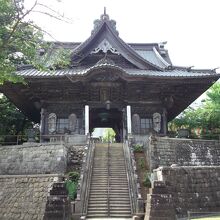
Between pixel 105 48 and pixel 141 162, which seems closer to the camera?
pixel 141 162

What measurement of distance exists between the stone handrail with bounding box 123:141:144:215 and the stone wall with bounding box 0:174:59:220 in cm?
343

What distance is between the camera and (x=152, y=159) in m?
18.0

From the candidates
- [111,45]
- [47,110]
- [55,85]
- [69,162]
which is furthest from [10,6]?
[111,45]

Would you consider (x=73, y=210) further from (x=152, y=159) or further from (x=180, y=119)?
(x=180, y=119)

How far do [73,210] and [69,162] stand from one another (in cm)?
485

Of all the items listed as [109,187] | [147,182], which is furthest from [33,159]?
[147,182]

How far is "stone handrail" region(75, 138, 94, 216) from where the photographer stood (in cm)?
1427

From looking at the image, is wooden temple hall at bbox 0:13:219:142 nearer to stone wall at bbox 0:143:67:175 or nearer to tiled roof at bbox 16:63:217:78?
tiled roof at bbox 16:63:217:78

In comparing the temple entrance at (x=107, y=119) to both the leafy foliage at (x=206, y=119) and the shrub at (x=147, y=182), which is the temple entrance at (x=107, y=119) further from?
the shrub at (x=147, y=182)

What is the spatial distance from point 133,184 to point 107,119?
42.4ft

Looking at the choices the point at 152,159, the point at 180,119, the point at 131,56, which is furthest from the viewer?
the point at 180,119

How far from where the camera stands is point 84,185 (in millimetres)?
15719

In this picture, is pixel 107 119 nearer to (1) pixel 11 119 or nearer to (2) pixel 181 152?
(1) pixel 11 119

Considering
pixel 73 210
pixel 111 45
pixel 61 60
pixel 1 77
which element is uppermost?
pixel 111 45
